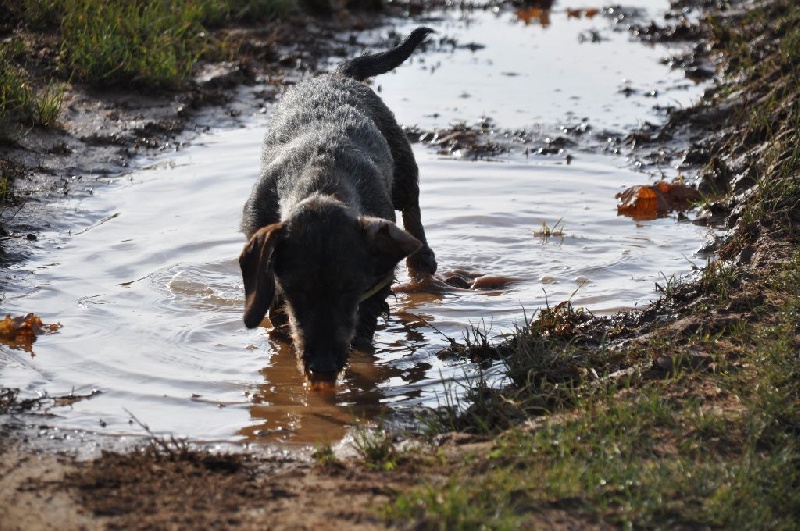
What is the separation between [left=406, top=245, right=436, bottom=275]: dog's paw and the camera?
722cm

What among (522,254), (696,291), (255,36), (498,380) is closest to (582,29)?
(255,36)

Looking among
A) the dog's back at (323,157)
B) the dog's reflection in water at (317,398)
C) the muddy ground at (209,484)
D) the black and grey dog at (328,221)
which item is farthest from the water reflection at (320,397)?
the dog's back at (323,157)

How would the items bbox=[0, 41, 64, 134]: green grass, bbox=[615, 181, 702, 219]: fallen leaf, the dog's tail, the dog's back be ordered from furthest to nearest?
bbox=[0, 41, 64, 134]: green grass
bbox=[615, 181, 702, 219]: fallen leaf
the dog's tail
the dog's back

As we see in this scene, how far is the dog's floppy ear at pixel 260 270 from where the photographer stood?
4.98 metres

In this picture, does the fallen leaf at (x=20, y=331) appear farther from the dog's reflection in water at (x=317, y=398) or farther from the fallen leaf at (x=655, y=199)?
the fallen leaf at (x=655, y=199)

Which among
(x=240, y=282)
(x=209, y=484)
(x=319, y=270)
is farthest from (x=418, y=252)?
(x=209, y=484)

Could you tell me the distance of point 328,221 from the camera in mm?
5074

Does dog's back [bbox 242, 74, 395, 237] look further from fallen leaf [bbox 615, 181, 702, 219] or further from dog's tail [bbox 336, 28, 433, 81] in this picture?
fallen leaf [bbox 615, 181, 702, 219]

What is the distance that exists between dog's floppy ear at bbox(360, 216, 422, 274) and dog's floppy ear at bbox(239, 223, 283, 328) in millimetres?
414

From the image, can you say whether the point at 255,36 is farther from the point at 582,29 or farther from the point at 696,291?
the point at 696,291

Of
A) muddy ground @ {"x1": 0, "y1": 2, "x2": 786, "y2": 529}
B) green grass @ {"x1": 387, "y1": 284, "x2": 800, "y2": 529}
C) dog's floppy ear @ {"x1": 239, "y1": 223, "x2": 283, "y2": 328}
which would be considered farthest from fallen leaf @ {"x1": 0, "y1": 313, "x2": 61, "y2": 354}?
green grass @ {"x1": 387, "y1": 284, "x2": 800, "y2": 529}

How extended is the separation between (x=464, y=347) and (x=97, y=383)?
183 centimetres

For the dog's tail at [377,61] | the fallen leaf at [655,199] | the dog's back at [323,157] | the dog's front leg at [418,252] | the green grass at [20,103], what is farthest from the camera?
the green grass at [20,103]

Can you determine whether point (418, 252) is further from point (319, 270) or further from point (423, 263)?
point (319, 270)
